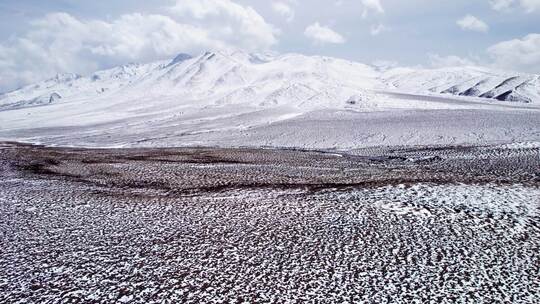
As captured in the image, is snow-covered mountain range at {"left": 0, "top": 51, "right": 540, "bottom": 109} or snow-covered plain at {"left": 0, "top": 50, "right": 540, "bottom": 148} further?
snow-covered mountain range at {"left": 0, "top": 51, "right": 540, "bottom": 109}

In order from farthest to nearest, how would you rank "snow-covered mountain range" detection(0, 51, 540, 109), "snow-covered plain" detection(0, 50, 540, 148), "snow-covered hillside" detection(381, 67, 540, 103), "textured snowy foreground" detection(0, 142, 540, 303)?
1. "snow-covered hillside" detection(381, 67, 540, 103)
2. "snow-covered mountain range" detection(0, 51, 540, 109)
3. "snow-covered plain" detection(0, 50, 540, 148)
4. "textured snowy foreground" detection(0, 142, 540, 303)

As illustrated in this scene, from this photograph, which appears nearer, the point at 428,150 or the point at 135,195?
the point at 135,195

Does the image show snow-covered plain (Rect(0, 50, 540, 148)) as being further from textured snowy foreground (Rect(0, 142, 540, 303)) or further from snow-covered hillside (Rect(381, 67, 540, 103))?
textured snowy foreground (Rect(0, 142, 540, 303))

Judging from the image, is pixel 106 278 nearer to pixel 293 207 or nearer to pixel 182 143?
pixel 293 207

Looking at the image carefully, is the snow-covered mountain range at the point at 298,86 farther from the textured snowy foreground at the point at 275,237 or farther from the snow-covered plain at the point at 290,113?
the textured snowy foreground at the point at 275,237

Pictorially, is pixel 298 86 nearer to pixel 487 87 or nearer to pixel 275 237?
pixel 487 87

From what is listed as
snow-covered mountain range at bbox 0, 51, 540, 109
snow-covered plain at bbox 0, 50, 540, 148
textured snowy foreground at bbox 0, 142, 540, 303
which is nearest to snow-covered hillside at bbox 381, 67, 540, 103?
snow-covered mountain range at bbox 0, 51, 540, 109

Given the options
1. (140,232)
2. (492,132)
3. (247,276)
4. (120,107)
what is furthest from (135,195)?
(120,107)
